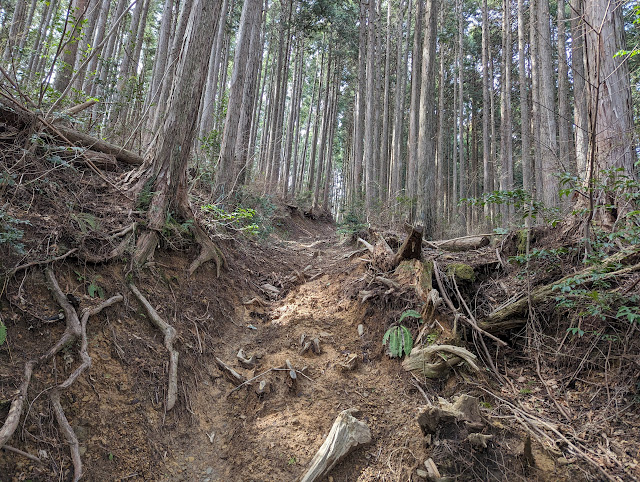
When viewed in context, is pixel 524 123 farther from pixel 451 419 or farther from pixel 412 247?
pixel 451 419

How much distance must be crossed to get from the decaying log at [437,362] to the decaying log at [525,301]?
22.2 inches

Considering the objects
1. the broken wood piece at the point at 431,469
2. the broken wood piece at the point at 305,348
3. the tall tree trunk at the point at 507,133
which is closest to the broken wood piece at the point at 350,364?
the broken wood piece at the point at 305,348

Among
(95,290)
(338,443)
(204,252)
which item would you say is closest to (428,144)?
(204,252)

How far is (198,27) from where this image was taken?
475cm

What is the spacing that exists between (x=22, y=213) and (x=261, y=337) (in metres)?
2.76

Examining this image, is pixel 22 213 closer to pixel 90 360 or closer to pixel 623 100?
→ pixel 90 360

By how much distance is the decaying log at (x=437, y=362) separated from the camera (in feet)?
10.2

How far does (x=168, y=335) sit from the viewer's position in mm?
3400

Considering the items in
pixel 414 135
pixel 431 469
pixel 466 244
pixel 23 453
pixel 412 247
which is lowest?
pixel 431 469

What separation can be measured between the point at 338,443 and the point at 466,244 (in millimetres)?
3967

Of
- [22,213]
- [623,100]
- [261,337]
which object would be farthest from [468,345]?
[22,213]

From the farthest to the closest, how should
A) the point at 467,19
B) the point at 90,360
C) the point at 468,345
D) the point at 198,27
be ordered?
the point at 467,19 → the point at 198,27 → the point at 468,345 → the point at 90,360

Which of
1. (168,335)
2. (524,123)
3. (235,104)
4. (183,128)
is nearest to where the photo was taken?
(168,335)

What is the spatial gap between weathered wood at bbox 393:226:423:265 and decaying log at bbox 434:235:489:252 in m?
1.31
